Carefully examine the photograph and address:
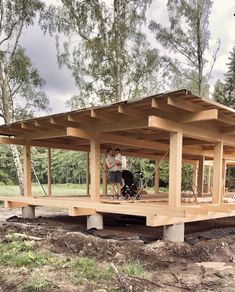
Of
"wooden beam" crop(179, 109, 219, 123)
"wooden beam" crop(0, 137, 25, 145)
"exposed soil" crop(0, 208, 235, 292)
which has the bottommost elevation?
"exposed soil" crop(0, 208, 235, 292)

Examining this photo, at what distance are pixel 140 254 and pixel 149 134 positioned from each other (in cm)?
403

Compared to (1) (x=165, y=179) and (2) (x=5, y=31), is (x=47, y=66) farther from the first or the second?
(1) (x=165, y=179)

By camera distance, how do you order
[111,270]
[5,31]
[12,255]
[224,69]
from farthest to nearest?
[224,69], [5,31], [12,255], [111,270]

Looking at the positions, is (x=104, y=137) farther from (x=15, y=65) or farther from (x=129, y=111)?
(x=15, y=65)

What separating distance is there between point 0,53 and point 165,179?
14.0 m

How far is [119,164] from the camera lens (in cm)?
822

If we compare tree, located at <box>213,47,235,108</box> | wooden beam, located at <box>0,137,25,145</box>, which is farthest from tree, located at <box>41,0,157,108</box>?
tree, located at <box>213,47,235,108</box>

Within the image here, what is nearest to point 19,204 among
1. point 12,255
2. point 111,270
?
point 12,255

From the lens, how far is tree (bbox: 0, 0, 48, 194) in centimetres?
1497

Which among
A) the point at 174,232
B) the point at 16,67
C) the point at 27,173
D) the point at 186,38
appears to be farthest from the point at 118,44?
the point at 174,232

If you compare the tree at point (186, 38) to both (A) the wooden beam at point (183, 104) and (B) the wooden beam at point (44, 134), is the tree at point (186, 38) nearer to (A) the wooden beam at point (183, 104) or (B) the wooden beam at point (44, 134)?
(B) the wooden beam at point (44, 134)

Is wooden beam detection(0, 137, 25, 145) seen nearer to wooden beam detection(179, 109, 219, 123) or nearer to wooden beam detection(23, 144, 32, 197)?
wooden beam detection(23, 144, 32, 197)

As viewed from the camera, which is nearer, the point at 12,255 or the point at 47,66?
the point at 12,255

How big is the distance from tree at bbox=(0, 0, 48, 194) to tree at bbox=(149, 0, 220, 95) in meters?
6.08
